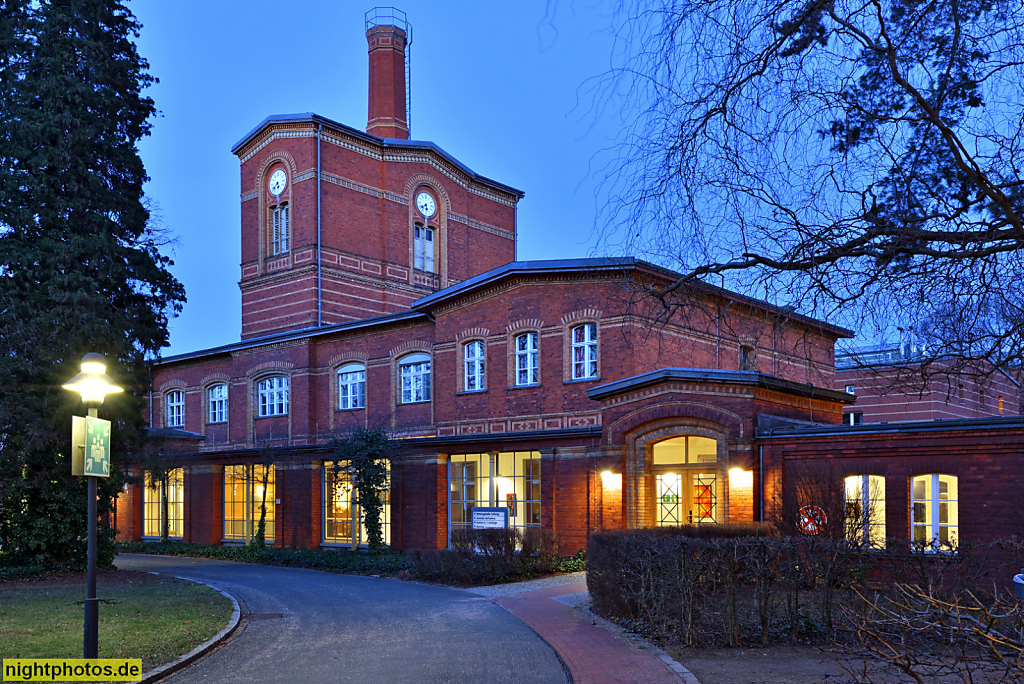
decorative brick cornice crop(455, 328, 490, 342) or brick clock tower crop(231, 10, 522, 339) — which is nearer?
decorative brick cornice crop(455, 328, 490, 342)

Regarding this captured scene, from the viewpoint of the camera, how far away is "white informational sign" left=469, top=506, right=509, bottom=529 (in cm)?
2353

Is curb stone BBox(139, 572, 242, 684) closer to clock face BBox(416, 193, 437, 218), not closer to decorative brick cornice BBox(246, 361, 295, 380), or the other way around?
decorative brick cornice BBox(246, 361, 295, 380)

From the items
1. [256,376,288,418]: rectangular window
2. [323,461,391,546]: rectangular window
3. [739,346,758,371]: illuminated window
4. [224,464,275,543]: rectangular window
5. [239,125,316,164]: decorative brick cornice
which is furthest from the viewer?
[239,125,316,164]: decorative brick cornice

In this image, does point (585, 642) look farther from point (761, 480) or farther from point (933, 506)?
point (761, 480)

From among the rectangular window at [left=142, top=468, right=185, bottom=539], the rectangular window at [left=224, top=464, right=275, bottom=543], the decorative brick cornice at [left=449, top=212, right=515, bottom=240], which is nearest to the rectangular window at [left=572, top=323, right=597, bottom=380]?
the rectangular window at [left=224, top=464, right=275, bottom=543]

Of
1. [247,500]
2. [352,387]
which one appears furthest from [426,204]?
[247,500]

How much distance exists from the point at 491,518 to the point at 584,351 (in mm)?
5555

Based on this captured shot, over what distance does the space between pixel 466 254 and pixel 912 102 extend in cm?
3624

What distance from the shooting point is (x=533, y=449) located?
26.6 metres

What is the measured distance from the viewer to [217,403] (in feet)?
128

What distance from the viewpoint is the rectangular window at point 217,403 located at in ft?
126

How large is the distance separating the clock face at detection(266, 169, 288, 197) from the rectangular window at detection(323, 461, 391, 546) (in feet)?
41.8

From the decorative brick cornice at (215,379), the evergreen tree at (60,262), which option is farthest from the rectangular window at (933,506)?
the decorative brick cornice at (215,379)

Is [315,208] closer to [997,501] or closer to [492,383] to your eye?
[492,383]
